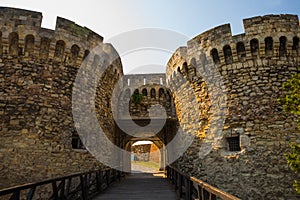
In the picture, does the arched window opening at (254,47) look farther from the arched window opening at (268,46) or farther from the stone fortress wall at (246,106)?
the arched window opening at (268,46)

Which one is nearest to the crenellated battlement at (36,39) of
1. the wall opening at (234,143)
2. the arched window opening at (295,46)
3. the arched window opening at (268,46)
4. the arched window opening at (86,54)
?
the arched window opening at (86,54)

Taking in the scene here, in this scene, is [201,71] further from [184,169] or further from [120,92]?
[120,92]

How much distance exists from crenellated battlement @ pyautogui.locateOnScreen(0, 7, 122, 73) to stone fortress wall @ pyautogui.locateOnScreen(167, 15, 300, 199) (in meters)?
3.66

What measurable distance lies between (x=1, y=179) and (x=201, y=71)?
5928 mm

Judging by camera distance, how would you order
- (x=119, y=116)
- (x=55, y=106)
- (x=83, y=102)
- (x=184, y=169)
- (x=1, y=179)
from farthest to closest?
(x=119, y=116) → (x=184, y=169) → (x=83, y=102) → (x=55, y=106) → (x=1, y=179)

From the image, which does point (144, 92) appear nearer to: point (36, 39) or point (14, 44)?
point (36, 39)

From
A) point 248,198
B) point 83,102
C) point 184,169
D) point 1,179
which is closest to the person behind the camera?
point 1,179

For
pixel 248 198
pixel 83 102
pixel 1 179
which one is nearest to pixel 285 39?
pixel 248 198

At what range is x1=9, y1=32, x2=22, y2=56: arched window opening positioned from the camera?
228 inches

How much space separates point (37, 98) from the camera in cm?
564

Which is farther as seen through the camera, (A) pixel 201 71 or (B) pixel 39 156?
(A) pixel 201 71

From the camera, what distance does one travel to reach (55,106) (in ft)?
19.0

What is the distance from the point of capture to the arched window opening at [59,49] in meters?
6.19

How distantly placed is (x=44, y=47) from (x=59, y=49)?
390 mm
